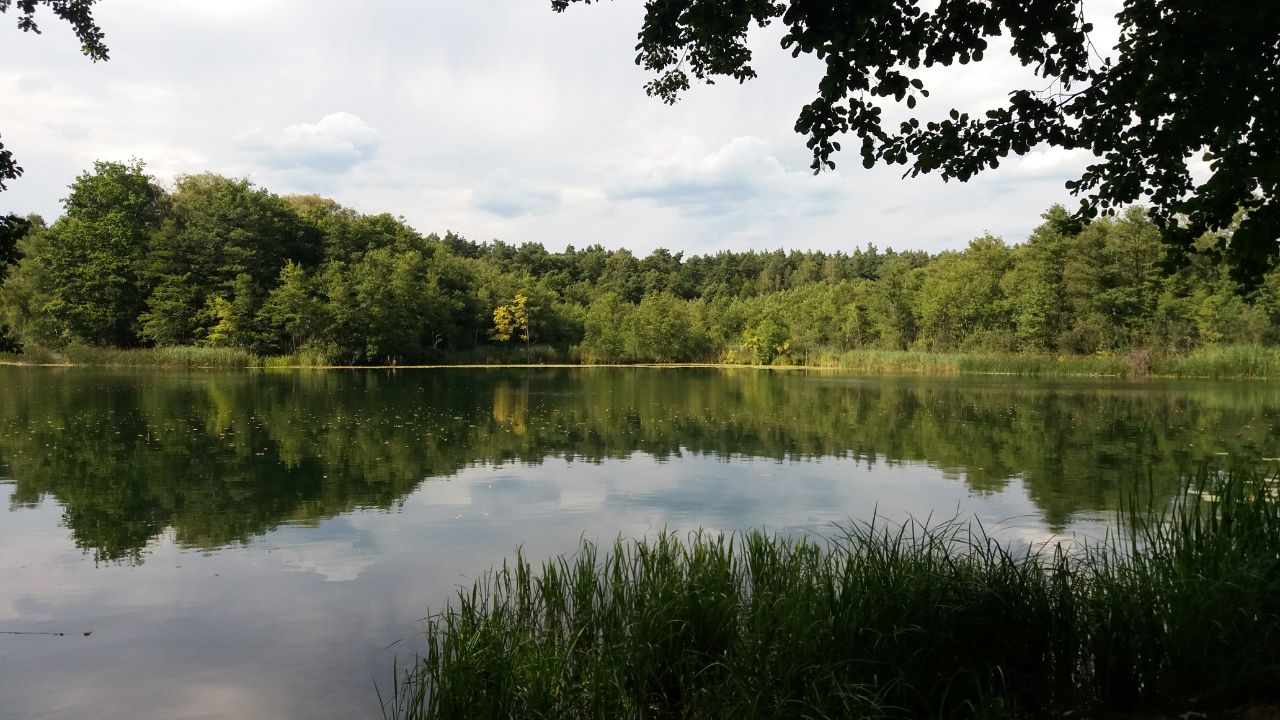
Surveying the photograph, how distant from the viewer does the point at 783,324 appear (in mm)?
60750

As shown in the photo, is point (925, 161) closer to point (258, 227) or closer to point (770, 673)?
point (770, 673)

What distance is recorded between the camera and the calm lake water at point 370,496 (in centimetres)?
541

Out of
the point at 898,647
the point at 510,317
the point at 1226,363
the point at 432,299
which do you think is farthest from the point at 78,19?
the point at 510,317

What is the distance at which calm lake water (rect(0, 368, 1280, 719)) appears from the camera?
5406 mm

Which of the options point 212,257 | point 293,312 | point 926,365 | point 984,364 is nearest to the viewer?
point 984,364

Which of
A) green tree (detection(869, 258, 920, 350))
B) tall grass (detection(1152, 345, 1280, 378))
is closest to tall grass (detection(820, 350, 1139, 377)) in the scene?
tall grass (detection(1152, 345, 1280, 378))

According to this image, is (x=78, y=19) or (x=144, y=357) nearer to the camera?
(x=78, y=19)

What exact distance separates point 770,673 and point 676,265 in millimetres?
83260

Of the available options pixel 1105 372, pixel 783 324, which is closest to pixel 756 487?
pixel 1105 372

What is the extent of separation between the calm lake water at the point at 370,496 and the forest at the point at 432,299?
860 inches

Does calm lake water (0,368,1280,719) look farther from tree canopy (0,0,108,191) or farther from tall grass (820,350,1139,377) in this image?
tall grass (820,350,1139,377)

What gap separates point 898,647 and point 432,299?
50.0m

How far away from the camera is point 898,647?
407 centimetres

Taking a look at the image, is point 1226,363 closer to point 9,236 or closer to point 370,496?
point 370,496
